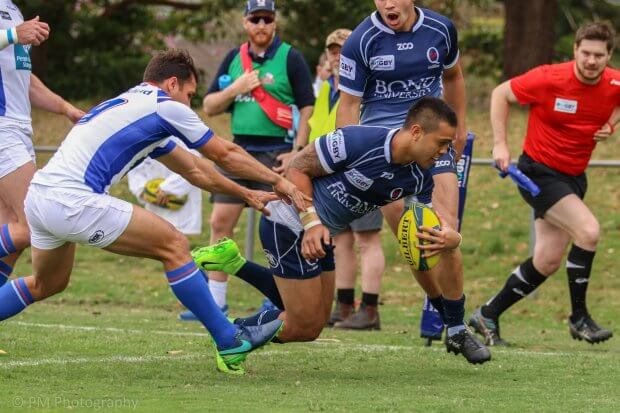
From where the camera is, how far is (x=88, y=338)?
334 inches

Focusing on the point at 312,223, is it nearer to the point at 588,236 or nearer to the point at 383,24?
the point at 383,24

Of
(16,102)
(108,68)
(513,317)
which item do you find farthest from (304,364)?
(108,68)

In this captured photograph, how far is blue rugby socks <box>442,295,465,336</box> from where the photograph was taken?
25.0 ft

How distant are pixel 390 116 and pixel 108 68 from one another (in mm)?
14004

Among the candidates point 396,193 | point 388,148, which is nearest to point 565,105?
point 396,193

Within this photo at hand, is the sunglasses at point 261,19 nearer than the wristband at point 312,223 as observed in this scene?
No

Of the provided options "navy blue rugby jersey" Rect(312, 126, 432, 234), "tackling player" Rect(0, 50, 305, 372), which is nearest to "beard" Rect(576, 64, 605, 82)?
"navy blue rugby jersey" Rect(312, 126, 432, 234)

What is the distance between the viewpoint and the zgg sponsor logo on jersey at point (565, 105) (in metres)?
9.54

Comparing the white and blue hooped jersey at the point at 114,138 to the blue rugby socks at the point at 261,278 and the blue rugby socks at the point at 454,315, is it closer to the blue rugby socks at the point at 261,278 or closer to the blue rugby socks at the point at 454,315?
the blue rugby socks at the point at 261,278

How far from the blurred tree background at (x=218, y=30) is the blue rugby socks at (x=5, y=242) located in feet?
40.7

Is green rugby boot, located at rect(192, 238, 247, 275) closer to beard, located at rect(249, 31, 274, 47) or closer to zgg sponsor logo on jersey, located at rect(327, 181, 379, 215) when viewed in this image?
zgg sponsor logo on jersey, located at rect(327, 181, 379, 215)

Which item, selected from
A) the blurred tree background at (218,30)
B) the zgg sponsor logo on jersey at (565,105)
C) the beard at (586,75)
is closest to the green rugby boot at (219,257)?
the zgg sponsor logo on jersey at (565,105)

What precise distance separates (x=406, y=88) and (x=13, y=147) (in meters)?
2.55

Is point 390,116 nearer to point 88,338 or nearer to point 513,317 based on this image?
point 88,338
